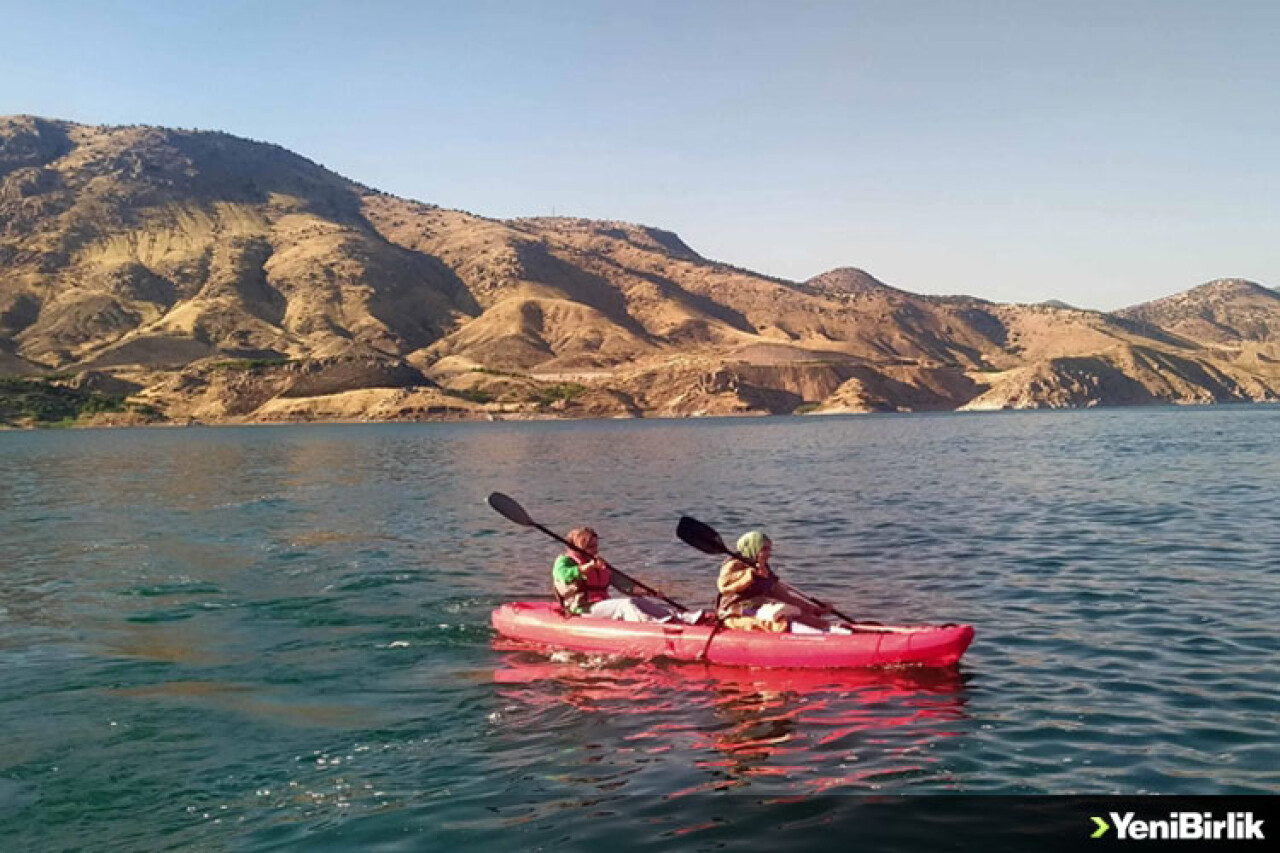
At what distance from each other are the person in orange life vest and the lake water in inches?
47.6

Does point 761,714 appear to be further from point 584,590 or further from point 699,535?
point 584,590

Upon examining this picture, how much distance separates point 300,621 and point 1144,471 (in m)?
41.2

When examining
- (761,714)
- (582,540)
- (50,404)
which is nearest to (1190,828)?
(761,714)

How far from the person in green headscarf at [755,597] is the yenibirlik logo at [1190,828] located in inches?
271

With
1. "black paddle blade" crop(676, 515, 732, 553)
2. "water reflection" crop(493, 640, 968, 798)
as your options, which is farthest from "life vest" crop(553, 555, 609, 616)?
"black paddle blade" crop(676, 515, 732, 553)

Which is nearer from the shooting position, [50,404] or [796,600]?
[796,600]

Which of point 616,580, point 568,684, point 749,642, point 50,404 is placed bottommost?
point 568,684

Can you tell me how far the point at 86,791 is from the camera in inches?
413

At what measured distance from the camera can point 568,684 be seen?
14.5 meters

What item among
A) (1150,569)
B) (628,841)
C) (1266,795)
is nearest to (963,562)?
(1150,569)

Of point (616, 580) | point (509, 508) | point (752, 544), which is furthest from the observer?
point (509, 508)

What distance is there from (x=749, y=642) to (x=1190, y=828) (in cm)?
722

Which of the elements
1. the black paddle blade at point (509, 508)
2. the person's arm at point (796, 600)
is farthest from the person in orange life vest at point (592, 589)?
the black paddle blade at point (509, 508)

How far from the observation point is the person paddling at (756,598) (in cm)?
1516
